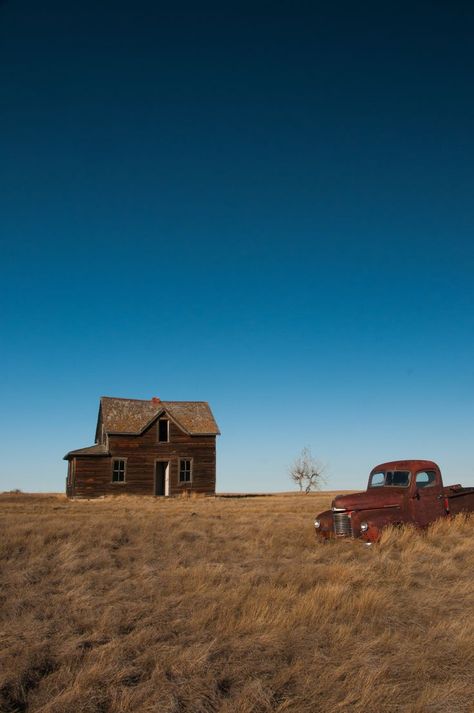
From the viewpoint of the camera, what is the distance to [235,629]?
21.2 ft

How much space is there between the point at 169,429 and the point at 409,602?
3184 cm

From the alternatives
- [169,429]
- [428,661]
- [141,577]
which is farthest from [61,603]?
[169,429]

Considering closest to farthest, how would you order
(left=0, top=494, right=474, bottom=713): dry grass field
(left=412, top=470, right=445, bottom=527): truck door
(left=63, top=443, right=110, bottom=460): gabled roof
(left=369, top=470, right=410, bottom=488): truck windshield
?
(left=0, top=494, right=474, bottom=713): dry grass field → (left=412, top=470, right=445, bottom=527): truck door → (left=369, top=470, right=410, bottom=488): truck windshield → (left=63, top=443, right=110, bottom=460): gabled roof

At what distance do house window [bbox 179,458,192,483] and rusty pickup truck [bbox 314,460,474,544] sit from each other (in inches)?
980

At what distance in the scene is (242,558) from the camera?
444 inches

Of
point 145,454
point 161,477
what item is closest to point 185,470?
point 161,477

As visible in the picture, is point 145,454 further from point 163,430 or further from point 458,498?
point 458,498

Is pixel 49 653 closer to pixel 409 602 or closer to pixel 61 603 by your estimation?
pixel 61 603

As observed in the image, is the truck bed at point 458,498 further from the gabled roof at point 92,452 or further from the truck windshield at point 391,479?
the gabled roof at point 92,452

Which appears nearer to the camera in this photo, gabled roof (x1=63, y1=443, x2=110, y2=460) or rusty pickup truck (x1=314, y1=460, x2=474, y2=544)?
rusty pickup truck (x1=314, y1=460, x2=474, y2=544)

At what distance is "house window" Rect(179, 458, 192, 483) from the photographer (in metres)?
38.8

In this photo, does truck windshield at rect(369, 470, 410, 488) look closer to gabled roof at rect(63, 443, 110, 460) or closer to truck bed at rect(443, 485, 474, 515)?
truck bed at rect(443, 485, 474, 515)

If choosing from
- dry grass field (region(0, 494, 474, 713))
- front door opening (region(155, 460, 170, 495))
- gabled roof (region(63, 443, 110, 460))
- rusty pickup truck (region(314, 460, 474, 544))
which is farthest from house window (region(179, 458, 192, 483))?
dry grass field (region(0, 494, 474, 713))

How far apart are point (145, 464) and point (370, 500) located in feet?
87.2
